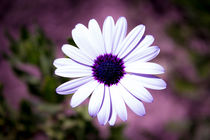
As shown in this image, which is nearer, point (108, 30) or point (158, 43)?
point (108, 30)

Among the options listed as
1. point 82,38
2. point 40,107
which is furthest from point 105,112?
point 40,107

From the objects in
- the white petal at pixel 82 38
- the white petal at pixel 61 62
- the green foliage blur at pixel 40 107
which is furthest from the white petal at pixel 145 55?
the green foliage blur at pixel 40 107

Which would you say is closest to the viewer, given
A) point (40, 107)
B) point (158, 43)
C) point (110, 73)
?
point (110, 73)

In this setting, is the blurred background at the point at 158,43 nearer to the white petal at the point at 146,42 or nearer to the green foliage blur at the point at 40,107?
the green foliage blur at the point at 40,107

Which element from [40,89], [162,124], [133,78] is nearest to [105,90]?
[133,78]

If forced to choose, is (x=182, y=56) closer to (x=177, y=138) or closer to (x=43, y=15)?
(x=177, y=138)

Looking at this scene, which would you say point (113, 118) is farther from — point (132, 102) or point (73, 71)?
point (73, 71)

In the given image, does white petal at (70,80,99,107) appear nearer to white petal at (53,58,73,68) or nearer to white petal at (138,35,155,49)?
white petal at (53,58,73,68)
